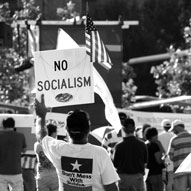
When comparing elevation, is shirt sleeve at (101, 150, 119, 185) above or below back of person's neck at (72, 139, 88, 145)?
below

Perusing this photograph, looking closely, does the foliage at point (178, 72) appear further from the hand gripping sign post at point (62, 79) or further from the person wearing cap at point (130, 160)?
the hand gripping sign post at point (62, 79)

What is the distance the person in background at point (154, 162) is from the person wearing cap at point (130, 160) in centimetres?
175

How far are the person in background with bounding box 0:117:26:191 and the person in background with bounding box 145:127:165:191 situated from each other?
2.36 m

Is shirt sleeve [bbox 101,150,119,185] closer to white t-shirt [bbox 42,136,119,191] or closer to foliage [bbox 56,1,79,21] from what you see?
white t-shirt [bbox 42,136,119,191]

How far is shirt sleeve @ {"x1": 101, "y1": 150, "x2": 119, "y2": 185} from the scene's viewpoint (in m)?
7.75

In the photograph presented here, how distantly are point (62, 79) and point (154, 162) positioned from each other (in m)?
3.65

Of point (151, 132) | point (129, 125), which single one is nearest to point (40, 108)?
point (129, 125)

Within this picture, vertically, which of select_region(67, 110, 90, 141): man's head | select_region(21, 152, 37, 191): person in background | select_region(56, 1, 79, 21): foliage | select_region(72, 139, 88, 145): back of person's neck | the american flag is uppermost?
select_region(56, 1, 79, 21): foliage

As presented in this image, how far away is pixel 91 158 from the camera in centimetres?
784

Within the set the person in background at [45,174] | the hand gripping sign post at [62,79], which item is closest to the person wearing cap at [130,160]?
the hand gripping sign post at [62,79]

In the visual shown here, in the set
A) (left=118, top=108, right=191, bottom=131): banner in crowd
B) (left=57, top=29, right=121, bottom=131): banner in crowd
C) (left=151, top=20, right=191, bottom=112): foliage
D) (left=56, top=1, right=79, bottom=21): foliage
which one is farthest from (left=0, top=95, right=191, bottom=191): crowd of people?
(left=151, top=20, right=191, bottom=112): foliage

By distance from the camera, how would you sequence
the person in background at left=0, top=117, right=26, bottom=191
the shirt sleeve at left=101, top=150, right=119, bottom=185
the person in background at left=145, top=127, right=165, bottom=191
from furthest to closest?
the person in background at left=145, top=127, right=165, bottom=191 → the person in background at left=0, top=117, right=26, bottom=191 → the shirt sleeve at left=101, top=150, right=119, bottom=185

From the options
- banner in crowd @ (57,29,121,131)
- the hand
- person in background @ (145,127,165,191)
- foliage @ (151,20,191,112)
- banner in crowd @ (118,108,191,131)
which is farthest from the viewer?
foliage @ (151,20,191,112)

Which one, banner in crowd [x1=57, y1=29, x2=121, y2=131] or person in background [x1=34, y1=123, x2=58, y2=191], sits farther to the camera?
person in background [x1=34, y1=123, x2=58, y2=191]
